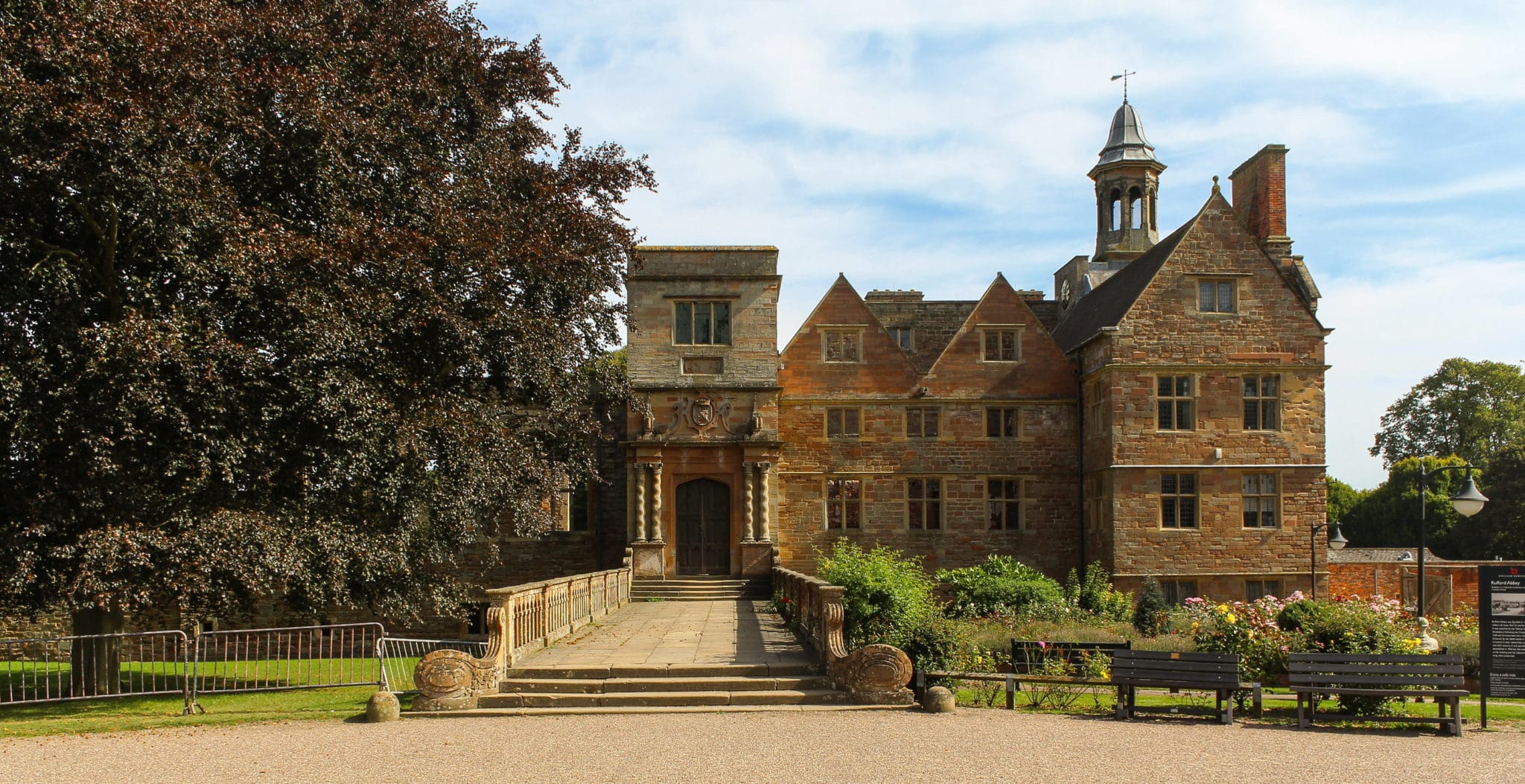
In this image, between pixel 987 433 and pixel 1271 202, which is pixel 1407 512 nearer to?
pixel 1271 202

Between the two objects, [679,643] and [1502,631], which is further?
[679,643]

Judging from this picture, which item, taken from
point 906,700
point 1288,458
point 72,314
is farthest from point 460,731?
point 1288,458

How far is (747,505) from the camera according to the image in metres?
27.7

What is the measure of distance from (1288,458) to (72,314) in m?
24.7

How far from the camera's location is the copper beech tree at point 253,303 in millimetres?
14398

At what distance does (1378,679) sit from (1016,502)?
56.6 feet

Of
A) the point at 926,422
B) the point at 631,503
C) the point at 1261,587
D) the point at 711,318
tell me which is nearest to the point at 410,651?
the point at 631,503

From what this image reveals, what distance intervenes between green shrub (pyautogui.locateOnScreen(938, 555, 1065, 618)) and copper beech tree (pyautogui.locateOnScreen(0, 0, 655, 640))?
1038 cm

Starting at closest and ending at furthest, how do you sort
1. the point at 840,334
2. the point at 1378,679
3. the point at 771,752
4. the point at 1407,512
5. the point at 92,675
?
the point at 771,752, the point at 1378,679, the point at 92,675, the point at 840,334, the point at 1407,512

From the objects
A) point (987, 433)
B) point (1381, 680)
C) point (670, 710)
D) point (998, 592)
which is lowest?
point (998, 592)

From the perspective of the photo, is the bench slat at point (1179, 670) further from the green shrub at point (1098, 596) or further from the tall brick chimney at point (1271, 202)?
the tall brick chimney at point (1271, 202)

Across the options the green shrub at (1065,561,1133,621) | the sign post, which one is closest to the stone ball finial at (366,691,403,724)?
the sign post

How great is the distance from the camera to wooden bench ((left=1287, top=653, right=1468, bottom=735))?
40.2ft

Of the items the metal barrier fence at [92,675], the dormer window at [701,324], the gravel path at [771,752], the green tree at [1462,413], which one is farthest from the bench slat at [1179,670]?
the green tree at [1462,413]
